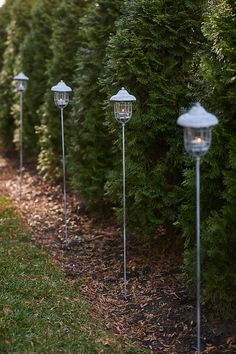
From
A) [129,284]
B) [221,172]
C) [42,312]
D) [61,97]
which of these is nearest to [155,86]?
[61,97]

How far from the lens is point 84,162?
7.80 m

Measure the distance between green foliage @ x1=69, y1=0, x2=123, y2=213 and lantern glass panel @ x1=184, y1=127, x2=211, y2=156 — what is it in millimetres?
3540

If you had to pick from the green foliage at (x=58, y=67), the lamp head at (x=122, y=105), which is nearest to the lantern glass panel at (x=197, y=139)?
the lamp head at (x=122, y=105)

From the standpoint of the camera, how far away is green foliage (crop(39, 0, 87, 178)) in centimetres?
892

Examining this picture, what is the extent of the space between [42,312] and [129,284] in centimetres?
121

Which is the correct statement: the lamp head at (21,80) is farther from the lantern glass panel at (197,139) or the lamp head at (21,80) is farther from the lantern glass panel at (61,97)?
the lantern glass panel at (197,139)

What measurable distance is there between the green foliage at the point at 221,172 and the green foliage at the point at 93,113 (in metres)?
2.66

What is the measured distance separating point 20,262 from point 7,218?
185 centimetres

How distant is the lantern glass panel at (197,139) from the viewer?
137 inches

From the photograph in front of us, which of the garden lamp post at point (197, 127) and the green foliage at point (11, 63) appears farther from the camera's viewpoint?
the green foliage at point (11, 63)

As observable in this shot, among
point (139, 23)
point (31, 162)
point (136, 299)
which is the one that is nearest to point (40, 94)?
point (31, 162)

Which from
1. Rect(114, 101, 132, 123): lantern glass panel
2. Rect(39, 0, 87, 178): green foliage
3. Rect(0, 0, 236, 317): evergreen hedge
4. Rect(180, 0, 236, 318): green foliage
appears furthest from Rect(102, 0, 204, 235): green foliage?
Rect(39, 0, 87, 178): green foliage

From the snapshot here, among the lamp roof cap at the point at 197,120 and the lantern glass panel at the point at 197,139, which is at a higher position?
the lamp roof cap at the point at 197,120

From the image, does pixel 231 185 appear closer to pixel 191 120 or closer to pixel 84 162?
pixel 191 120
